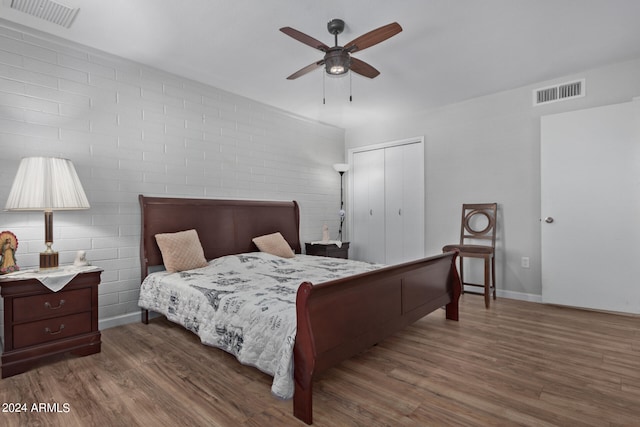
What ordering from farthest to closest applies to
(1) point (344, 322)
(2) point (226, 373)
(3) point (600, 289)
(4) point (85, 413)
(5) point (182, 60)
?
(3) point (600, 289), (5) point (182, 60), (2) point (226, 373), (1) point (344, 322), (4) point (85, 413)

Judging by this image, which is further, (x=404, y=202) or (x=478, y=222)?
(x=404, y=202)

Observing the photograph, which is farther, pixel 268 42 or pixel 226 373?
pixel 268 42

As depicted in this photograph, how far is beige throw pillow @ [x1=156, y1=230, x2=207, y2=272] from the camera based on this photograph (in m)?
3.09

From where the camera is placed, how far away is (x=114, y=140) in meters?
3.10

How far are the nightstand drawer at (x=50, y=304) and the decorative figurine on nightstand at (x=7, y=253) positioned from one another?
0.29 metres

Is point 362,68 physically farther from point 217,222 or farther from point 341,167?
point 341,167

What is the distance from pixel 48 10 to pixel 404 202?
4.42 meters

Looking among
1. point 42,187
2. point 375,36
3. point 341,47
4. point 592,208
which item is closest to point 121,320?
point 42,187

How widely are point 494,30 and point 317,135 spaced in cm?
297

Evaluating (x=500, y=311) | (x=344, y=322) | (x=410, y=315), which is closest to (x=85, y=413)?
(x=344, y=322)

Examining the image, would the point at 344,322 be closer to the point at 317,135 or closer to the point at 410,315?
the point at 410,315

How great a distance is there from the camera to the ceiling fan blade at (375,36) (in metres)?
2.14

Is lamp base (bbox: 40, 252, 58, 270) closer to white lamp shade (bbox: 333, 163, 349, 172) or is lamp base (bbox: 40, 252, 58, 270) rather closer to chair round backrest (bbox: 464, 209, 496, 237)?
white lamp shade (bbox: 333, 163, 349, 172)

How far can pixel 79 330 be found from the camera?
245 centimetres
